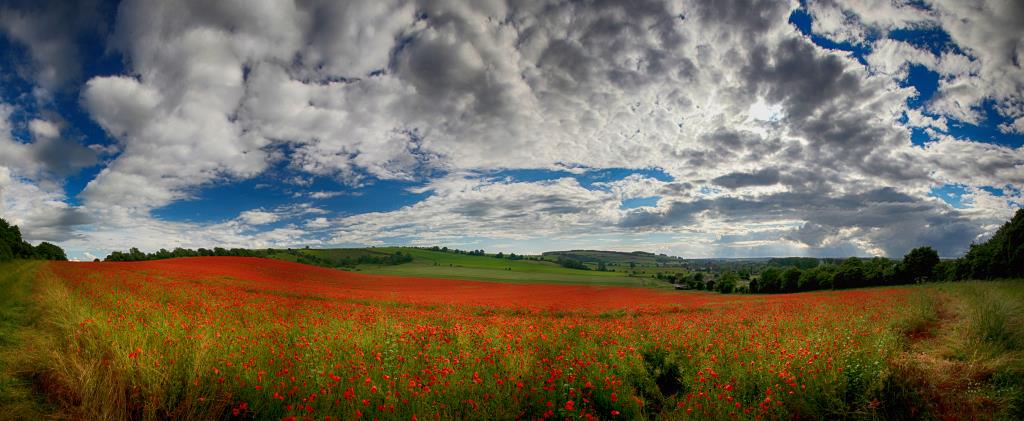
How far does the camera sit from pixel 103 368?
586 centimetres

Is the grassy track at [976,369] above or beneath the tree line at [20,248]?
beneath

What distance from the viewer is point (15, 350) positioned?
23.5ft

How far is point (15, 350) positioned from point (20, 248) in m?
63.7

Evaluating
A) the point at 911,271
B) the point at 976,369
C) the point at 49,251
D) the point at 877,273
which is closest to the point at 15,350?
the point at 976,369

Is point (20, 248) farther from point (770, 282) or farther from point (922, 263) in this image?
point (922, 263)

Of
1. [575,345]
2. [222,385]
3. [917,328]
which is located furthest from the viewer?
[917,328]

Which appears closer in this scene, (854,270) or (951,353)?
(951,353)

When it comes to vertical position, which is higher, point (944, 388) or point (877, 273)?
point (944, 388)

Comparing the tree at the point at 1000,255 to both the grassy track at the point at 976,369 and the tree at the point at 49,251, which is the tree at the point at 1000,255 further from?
the tree at the point at 49,251

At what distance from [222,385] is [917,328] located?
18.0m

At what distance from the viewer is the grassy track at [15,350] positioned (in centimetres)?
514

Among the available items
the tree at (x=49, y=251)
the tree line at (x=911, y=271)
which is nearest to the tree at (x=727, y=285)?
the tree line at (x=911, y=271)

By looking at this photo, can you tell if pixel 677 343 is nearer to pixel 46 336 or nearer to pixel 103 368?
pixel 103 368

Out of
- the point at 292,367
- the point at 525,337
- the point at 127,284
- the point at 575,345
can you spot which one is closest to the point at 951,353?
the point at 575,345
